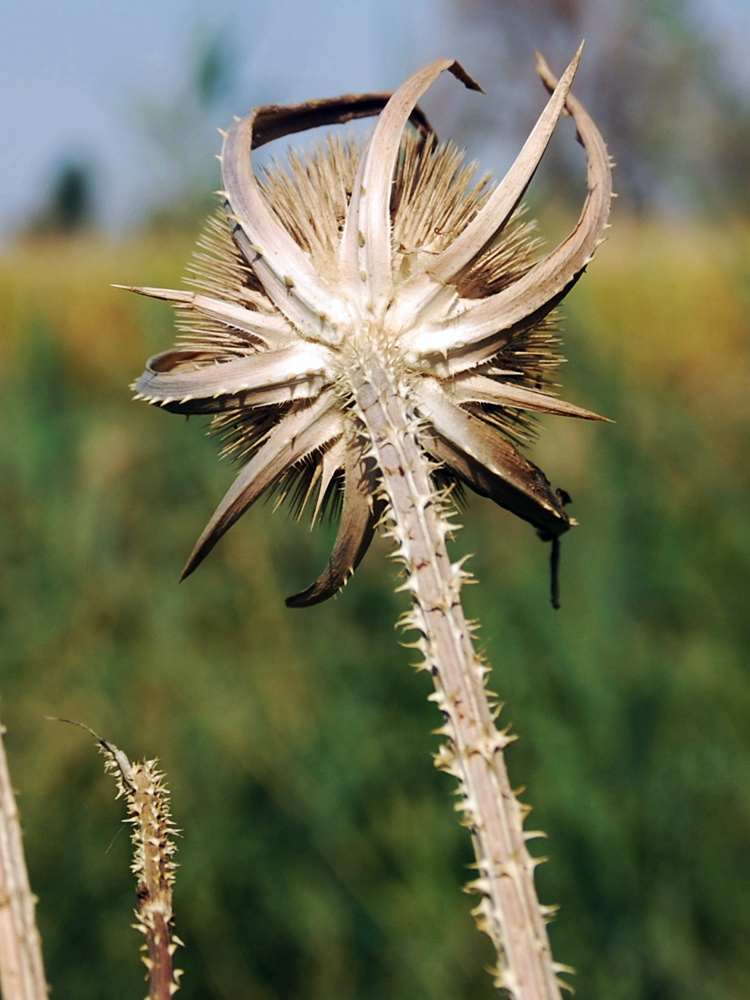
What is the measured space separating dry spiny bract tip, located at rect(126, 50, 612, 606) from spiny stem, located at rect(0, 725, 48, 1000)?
31 centimetres

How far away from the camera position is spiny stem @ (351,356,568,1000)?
0.64 metres

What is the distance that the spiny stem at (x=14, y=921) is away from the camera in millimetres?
553

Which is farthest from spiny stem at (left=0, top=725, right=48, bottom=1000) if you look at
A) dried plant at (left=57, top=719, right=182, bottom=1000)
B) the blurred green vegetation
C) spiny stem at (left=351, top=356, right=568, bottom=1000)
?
the blurred green vegetation

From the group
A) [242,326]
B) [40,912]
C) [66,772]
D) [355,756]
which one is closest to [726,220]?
[355,756]

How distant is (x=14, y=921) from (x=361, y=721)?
7148 millimetres

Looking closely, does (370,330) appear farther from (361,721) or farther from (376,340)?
(361,721)

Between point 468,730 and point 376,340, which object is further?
point 376,340

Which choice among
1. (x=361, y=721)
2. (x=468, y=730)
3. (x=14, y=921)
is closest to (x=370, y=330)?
Answer: (x=468, y=730)

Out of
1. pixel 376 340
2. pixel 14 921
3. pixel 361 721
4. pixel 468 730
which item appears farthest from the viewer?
pixel 361 721

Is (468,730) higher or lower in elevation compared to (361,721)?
higher

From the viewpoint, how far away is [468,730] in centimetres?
68

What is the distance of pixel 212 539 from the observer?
84cm

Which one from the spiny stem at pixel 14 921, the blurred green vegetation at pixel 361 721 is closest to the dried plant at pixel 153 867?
the spiny stem at pixel 14 921

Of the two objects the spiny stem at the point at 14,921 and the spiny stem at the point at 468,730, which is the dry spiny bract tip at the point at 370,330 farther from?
the spiny stem at the point at 14,921
